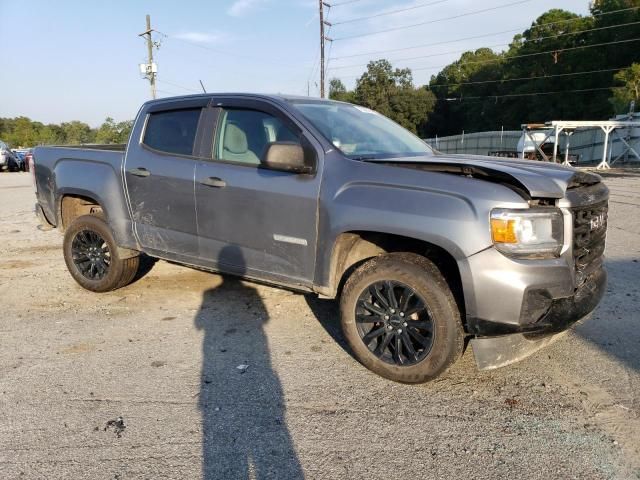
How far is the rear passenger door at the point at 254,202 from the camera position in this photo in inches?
145

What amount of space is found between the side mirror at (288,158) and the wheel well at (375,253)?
57 centimetres

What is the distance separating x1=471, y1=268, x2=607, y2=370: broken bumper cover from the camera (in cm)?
300

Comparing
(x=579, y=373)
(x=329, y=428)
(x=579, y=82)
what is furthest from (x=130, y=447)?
(x=579, y=82)

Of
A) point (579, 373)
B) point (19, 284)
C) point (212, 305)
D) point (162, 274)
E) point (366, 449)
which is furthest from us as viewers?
point (162, 274)

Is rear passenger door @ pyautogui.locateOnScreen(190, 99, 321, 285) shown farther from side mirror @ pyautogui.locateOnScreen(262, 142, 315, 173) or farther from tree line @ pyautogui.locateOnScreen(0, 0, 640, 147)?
tree line @ pyautogui.locateOnScreen(0, 0, 640, 147)

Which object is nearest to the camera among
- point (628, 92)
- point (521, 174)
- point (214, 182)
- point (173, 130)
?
point (521, 174)

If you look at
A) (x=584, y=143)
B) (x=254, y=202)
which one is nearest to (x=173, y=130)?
(x=254, y=202)

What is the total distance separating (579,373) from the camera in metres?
3.53

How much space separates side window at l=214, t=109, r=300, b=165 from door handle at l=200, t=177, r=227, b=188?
197 mm

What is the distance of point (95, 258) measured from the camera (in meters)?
5.29

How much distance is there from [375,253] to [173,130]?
228 cm

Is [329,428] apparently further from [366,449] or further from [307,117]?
[307,117]

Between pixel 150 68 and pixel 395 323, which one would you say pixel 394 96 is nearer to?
pixel 150 68

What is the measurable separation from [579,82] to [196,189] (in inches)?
2184
